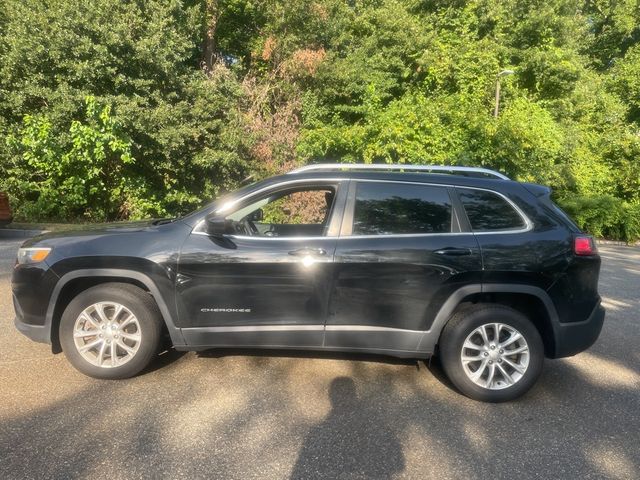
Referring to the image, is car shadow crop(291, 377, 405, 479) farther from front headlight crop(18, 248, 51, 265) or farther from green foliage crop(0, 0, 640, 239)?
green foliage crop(0, 0, 640, 239)

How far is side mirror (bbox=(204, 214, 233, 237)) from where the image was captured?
3490mm

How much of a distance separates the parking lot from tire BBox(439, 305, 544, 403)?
0.15 m

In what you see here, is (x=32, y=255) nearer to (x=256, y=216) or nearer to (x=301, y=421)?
(x=256, y=216)

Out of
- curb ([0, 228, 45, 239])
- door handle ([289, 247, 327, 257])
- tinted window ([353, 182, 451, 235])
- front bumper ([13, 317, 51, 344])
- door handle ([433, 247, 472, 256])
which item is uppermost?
tinted window ([353, 182, 451, 235])

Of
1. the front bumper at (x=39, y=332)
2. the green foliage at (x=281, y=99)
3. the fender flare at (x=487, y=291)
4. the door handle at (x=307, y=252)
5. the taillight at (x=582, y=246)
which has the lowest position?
the front bumper at (x=39, y=332)

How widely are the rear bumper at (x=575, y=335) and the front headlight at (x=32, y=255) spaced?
3.95 metres

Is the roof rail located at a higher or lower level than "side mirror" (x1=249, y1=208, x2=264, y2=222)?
higher

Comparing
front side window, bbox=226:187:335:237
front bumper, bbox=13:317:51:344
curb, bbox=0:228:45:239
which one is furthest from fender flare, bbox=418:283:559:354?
curb, bbox=0:228:45:239

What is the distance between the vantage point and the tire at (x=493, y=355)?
11.5ft

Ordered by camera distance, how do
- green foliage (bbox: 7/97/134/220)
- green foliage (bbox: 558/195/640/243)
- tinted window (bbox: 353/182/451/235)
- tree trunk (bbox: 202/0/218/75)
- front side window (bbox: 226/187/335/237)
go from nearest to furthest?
tinted window (bbox: 353/182/451/235) → front side window (bbox: 226/187/335/237) → green foliage (bbox: 7/97/134/220) → green foliage (bbox: 558/195/640/243) → tree trunk (bbox: 202/0/218/75)

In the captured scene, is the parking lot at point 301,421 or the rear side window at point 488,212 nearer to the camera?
the parking lot at point 301,421

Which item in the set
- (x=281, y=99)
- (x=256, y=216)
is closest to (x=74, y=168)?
(x=281, y=99)

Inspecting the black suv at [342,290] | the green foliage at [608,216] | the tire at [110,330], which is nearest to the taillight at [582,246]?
the black suv at [342,290]

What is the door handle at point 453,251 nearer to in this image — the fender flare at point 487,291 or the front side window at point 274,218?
the fender flare at point 487,291
